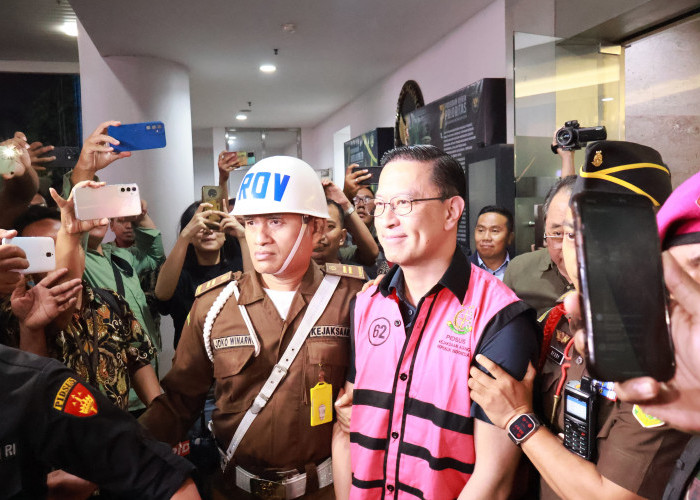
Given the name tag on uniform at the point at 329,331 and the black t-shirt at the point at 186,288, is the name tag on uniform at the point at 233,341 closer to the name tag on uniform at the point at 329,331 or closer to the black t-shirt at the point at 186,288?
the name tag on uniform at the point at 329,331

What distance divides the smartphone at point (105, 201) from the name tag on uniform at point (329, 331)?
76cm

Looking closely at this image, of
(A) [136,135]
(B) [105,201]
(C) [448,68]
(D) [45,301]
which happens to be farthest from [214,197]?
(C) [448,68]

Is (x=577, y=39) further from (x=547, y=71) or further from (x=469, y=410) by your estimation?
(x=469, y=410)

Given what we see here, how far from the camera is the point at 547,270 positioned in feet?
9.09

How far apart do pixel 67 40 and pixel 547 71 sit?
5.84 meters

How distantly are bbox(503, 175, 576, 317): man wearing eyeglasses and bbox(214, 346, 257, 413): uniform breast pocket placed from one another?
4.31 feet

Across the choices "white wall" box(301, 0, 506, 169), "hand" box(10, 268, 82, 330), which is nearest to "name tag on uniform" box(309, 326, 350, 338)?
"hand" box(10, 268, 82, 330)

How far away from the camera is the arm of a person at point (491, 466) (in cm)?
129

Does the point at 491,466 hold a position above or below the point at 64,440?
below

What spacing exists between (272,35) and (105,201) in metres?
5.18

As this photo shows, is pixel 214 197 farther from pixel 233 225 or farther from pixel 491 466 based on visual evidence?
pixel 491 466

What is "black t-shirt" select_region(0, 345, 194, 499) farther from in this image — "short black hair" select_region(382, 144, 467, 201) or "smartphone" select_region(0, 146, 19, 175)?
"smartphone" select_region(0, 146, 19, 175)

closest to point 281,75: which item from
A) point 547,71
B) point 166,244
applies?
point 166,244

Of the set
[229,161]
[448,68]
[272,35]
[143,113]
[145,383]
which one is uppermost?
[272,35]
